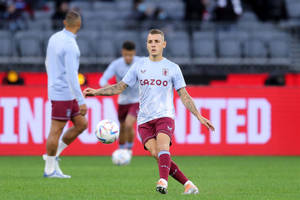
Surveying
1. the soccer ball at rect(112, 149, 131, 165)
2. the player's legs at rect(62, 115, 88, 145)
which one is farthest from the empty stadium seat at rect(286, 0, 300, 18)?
the player's legs at rect(62, 115, 88, 145)

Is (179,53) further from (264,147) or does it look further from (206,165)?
(206,165)

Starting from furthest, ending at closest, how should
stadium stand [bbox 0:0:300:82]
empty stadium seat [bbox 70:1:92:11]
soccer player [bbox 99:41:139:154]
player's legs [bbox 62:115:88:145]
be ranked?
empty stadium seat [bbox 70:1:92:11] → stadium stand [bbox 0:0:300:82] → soccer player [bbox 99:41:139:154] → player's legs [bbox 62:115:88:145]

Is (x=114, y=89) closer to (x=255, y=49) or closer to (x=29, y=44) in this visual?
(x=29, y=44)

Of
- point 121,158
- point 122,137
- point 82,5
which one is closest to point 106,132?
point 121,158

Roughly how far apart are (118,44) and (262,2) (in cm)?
557

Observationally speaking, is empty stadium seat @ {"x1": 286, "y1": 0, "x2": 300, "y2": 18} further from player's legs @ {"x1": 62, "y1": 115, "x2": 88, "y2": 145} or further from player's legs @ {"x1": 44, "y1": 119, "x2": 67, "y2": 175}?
player's legs @ {"x1": 44, "y1": 119, "x2": 67, "y2": 175}

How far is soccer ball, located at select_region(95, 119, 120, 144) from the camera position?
9688 mm

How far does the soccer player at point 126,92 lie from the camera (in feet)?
43.5

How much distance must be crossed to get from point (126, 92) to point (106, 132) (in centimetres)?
382

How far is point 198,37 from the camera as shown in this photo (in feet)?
64.7

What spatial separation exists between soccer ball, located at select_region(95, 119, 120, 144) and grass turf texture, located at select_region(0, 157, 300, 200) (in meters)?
0.58

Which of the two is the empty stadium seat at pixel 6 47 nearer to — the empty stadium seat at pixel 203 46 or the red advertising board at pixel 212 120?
the red advertising board at pixel 212 120

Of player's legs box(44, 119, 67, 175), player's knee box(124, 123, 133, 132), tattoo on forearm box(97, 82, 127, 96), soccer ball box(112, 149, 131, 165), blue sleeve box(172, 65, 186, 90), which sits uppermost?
blue sleeve box(172, 65, 186, 90)

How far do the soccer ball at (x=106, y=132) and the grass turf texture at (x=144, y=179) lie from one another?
576mm
